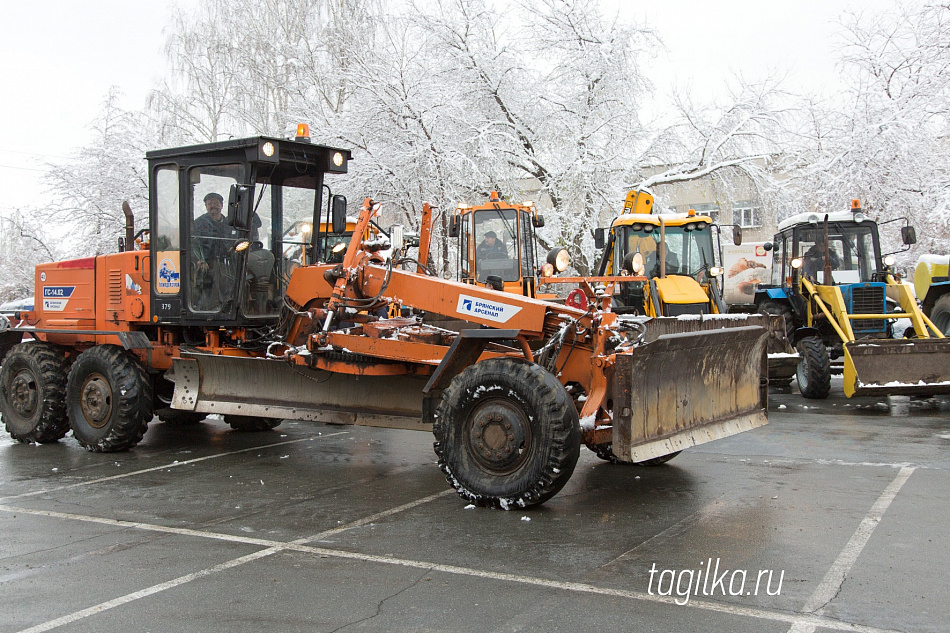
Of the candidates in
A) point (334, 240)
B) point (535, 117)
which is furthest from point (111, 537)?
point (535, 117)

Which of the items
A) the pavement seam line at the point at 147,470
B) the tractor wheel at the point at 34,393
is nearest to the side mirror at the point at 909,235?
the pavement seam line at the point at 147,470

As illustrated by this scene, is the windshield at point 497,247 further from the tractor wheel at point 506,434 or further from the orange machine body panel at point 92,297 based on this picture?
the tractor wheel at point 506,434

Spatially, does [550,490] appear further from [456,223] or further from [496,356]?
[456,223]

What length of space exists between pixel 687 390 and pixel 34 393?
7257mm

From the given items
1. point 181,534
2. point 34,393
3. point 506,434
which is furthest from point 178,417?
point 506,434

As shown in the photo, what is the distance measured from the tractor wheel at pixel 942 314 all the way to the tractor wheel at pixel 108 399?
1293cm

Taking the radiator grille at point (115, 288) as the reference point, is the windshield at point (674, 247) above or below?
above

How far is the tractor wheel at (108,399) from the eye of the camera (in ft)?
28.4

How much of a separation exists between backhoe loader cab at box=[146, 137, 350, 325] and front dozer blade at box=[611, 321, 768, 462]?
4210mm

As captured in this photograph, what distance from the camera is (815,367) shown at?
Answer: 498 inches

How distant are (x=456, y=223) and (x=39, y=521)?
9667 millimetres

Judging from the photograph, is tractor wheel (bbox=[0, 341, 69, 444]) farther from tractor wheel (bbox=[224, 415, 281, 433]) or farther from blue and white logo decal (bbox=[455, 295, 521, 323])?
blue and white logo decal (bbox=[455, 295, 521, 323])

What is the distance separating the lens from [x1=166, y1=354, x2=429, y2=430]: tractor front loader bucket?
25.0 feet

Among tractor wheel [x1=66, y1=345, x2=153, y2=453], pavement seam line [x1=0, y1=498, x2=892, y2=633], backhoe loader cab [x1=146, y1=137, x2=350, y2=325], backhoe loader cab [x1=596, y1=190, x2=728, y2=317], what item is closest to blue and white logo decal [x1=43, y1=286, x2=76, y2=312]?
tractor wheel [x1=66, y1=345, x2=153, y2=453]
